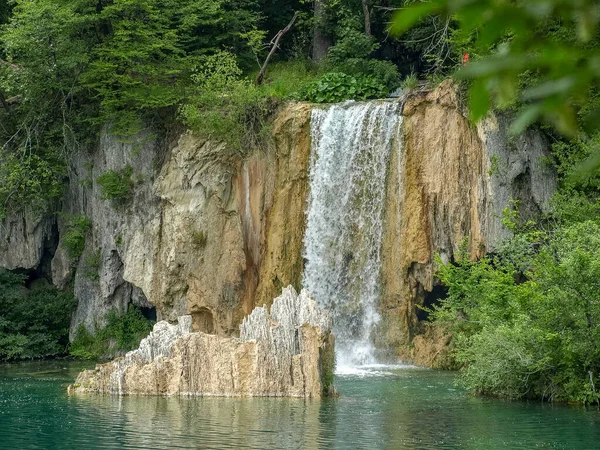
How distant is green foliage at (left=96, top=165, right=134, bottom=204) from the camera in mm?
30516

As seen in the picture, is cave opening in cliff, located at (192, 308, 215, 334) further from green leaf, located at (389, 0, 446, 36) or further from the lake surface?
green leaf, located at (389, 0, 446, 36)

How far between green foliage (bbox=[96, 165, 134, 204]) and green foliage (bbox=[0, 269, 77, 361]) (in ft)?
12.8

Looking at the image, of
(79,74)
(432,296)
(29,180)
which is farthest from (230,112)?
(432,296)

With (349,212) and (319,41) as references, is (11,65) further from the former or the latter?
(349,212)

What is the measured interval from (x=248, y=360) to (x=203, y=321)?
970cm

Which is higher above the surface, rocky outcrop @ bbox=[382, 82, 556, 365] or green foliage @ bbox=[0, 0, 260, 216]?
green foliage @ bbox=[0, 0, 260, 216]

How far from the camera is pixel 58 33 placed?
3069 cm

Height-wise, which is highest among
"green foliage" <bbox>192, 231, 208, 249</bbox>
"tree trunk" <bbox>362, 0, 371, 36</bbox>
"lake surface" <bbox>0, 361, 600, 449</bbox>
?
"tree trunk" <bbox>362, 0, 371, 36</bbox>

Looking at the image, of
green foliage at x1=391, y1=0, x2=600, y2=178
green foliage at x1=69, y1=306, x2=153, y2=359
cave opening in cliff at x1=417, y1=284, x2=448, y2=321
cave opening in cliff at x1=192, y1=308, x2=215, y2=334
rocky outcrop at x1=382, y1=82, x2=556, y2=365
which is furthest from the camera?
green foliage at x1=69, y1=306, x2=153, y2=359

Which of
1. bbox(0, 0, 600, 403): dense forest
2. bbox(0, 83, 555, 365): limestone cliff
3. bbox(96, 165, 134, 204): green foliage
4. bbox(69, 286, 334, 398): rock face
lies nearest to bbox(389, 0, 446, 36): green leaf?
bbox(69, 286, 334, 398): rock face

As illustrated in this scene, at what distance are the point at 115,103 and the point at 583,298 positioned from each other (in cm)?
1679

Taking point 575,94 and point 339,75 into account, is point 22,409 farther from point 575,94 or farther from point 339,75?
point 575,94

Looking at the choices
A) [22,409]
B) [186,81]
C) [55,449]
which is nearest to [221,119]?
[186,81]

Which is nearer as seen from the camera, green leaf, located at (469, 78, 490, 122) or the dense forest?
green leaf, located at (469, 78, 490, 122)
